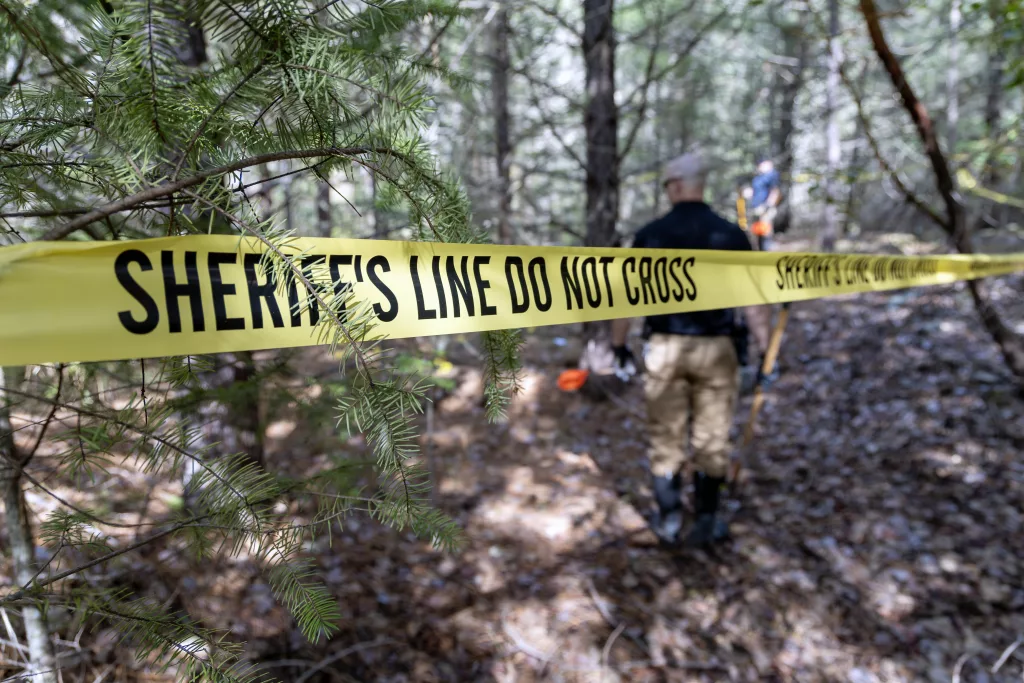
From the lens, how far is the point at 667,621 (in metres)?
3.07

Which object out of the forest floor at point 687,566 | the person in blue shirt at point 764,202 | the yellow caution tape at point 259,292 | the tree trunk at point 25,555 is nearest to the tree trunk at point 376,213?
the yellow caution tape at point 259,292

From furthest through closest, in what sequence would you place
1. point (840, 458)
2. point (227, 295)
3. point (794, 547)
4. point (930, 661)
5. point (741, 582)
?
point (840, 458) < point (794, 547) < point (741, 582) < point (930, 661) < point (227, 295)

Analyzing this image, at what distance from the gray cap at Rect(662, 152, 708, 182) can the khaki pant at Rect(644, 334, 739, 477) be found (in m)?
1.03

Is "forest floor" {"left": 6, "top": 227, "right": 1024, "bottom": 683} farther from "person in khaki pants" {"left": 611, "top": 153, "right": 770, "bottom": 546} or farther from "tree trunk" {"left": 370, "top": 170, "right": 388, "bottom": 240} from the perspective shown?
"tree trunk" {"left": 370, "top": 170, "right": 388, "bottom": 240}

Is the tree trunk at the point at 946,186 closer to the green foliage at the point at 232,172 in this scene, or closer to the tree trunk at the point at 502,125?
the tree trunk at the point at 502,125

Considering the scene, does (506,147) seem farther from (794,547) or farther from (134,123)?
(134,123)

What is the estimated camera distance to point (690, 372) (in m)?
3.57

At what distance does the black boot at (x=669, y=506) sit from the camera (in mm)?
3721

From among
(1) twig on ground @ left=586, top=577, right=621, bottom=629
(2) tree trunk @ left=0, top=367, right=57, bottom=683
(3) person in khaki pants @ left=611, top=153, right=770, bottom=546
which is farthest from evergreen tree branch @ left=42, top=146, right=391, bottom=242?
(1) twig on ground @ left=586, top=577, right=621, bottom=629

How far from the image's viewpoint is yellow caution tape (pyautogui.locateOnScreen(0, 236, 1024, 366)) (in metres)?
0.91

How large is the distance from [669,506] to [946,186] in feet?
11.9

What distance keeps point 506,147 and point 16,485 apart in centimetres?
576

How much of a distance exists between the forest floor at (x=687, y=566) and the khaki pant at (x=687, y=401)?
2.10ft

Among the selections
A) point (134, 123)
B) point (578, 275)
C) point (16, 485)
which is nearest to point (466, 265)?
point (578, 275)
